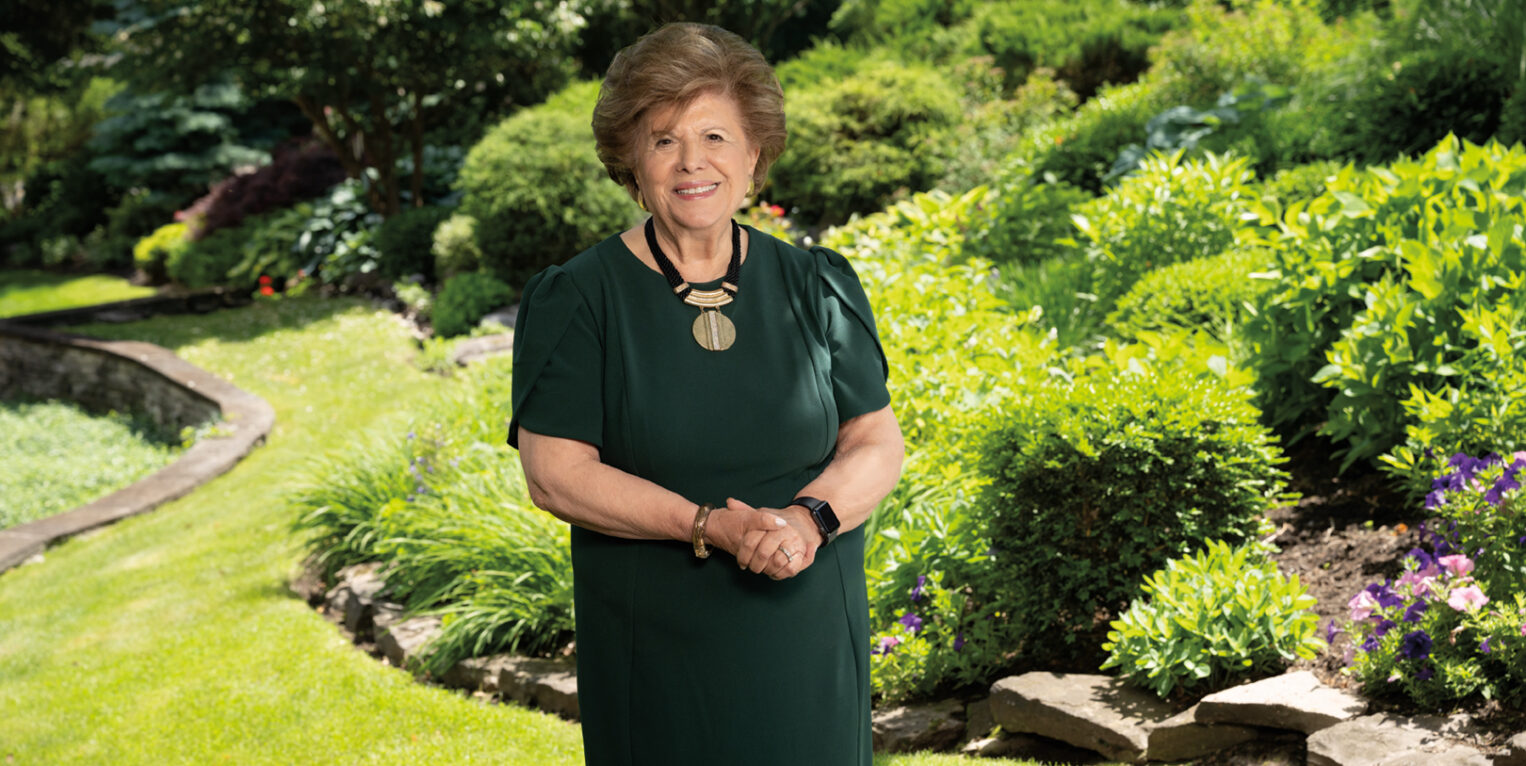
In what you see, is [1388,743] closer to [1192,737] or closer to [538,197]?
[1192,737]

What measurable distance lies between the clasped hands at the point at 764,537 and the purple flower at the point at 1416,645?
1.79 metres

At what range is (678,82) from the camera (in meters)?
1.82

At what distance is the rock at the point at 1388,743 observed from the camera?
2.49 m

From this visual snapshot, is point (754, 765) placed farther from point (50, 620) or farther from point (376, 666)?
point (50, 620)

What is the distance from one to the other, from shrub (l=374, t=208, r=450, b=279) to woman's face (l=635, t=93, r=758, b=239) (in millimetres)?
11529

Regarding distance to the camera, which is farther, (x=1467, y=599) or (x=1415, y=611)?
(x=1415, y=611)

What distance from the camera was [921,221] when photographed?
6434 millimetres

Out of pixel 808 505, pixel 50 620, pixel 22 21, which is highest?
pixel 22 21

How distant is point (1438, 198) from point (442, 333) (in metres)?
8.46

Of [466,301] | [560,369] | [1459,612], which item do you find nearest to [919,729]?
[1459,612]

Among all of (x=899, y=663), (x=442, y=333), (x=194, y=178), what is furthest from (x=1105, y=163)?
(x=194, y=178)

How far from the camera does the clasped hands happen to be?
167cm

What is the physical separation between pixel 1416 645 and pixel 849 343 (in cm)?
175

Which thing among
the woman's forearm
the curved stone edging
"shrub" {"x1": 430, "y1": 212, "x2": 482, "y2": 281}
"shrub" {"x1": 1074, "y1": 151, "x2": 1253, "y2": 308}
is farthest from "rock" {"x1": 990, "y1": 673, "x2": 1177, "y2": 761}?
"shrub" {"x1": 430, "y1": 212, "x2": 482, "y2": 281}
